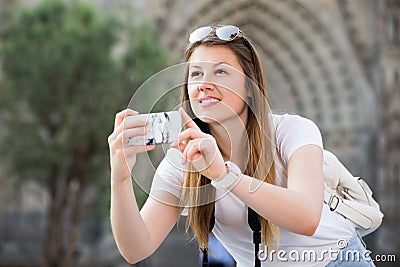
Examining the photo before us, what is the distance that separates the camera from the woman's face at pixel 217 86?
1.06 metres

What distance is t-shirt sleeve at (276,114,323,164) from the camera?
1.09 m

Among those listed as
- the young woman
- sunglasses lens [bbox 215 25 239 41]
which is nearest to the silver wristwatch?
the young woman

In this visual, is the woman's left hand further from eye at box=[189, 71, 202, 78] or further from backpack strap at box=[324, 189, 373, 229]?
backpack strap at box=[324, 189, 373, 229]

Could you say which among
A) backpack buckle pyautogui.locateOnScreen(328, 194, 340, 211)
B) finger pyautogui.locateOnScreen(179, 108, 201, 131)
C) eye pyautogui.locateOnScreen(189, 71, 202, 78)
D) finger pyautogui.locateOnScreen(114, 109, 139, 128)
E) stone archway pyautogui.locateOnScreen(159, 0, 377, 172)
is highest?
stone archway pyautogui.locateOnScreen(159, 0, 377, 172)

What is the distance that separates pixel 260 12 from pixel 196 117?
8657 millimetres

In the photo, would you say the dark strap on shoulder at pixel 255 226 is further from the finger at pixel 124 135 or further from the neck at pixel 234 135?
the finger at pixel 124 135

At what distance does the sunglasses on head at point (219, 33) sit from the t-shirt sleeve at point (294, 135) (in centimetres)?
17

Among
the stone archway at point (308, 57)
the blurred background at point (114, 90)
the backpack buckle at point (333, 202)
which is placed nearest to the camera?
the backpack buckle at point (333, 202)

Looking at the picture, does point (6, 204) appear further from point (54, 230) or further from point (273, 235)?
point (273, 235)

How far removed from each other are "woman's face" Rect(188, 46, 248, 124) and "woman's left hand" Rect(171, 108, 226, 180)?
88 millimetres

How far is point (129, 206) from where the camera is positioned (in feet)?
3.54

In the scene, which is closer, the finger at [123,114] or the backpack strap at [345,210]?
the finger at [123,114]

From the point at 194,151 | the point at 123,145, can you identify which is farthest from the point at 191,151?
the point at 123,145

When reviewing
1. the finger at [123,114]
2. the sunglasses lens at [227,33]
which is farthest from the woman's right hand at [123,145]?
the sunglasses lens at [227,33]
